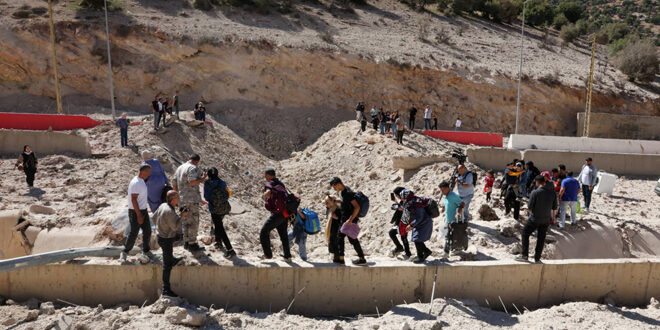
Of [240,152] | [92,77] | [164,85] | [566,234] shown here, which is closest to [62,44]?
[92,77]

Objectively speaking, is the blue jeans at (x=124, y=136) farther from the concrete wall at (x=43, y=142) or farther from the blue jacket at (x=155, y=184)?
the blue jacket at (x=155, y=184)

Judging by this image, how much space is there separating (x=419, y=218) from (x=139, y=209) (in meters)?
3.74

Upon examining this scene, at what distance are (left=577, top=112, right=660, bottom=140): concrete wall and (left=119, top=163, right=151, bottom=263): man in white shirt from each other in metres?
24.5

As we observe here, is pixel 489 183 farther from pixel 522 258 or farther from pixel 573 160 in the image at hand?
pixel 573 160

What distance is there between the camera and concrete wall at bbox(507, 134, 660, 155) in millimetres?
18984

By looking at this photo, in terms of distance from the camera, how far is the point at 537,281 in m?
7.02

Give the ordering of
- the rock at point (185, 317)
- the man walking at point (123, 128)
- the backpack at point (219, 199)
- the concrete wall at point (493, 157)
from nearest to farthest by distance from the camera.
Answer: the rock at point (185, 317) < the backpack at point (219, 199) < the man walking at point (123, 128) < the concrete wall at point (493, 157)

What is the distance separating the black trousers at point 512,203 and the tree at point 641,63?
78.3ft

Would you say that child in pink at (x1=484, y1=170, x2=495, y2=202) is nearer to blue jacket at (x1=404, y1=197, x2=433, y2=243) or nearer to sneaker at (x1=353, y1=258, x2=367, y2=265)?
blue jacket at (x1=404, y1=197, x2=433, y2=243)

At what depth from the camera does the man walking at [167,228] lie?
18.6ft

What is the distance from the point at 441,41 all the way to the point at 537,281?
2441cm

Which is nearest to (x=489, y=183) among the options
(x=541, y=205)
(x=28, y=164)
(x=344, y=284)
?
(x=541, y=205)

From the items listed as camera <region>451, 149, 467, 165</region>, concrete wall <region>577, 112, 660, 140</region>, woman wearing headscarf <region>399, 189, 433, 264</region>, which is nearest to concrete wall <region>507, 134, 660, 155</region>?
concrete wall <region>577, 112, 660, 140</region>

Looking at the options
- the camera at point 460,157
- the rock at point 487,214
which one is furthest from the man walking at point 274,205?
the rock at point 487,214
